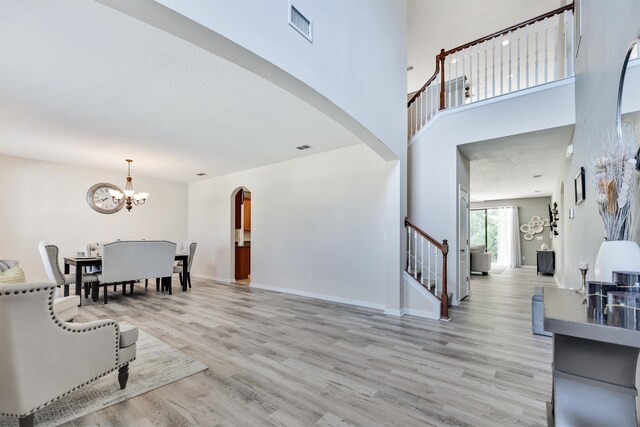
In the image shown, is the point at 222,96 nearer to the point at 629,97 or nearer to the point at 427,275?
the point at 629,97

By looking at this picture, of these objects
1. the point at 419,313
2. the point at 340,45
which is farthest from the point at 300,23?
the point at 419,313

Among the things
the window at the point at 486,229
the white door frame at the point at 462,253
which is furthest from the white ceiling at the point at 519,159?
the window at the point at 486,229

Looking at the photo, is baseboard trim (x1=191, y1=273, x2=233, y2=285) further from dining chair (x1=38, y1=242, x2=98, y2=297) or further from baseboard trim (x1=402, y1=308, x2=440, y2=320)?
baseboard trim (x1=402, y1=308, x2=440, y2=320)

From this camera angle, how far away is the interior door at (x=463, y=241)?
466 cm

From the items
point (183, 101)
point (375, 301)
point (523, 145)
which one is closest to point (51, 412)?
point (183, 101)

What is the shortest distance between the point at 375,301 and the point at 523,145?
3388 millimetres

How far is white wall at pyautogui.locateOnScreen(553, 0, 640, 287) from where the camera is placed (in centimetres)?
181

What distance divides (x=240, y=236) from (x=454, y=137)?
5.52 metres

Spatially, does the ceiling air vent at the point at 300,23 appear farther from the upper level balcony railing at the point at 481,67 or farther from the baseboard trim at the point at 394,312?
the baseboard trim at the point at 394,312

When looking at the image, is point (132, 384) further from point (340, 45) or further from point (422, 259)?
point (422, 259)

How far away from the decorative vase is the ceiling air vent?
2.32 meters

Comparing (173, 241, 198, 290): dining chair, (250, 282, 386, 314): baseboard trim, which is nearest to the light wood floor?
(250, 282, 386, 314): baseboard trim

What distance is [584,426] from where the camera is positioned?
127cm

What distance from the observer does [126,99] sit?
3203 mm
